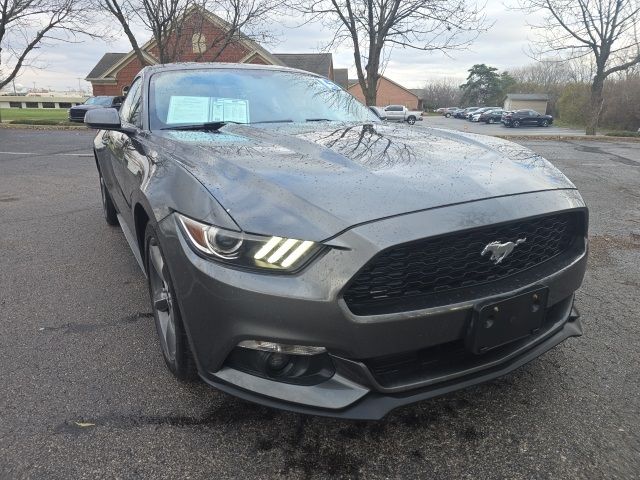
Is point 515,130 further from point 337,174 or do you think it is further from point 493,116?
point 337,174

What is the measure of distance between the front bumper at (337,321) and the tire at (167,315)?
7.1 inches

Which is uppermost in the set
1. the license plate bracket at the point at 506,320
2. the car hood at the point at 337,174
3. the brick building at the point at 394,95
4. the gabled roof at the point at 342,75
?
the gabled roof at the point at 342,75

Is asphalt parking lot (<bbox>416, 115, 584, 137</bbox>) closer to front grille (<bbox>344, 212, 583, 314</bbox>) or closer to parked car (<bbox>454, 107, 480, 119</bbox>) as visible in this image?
parked car (<bbox>454, 107, 480, 119</bbox>)

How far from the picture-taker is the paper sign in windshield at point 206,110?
3012mm

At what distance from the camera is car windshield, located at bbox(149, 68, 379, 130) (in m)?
3.06

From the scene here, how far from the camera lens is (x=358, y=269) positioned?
5.05 feet

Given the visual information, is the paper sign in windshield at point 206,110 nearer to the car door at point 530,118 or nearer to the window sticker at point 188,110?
the window sticker at point 188,110

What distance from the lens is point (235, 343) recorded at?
1646mm

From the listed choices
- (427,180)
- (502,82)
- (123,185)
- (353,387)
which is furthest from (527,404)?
(502,82)

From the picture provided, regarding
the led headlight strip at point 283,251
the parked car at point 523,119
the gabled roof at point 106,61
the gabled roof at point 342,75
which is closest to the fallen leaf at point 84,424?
the led headlight strip at point 283,251

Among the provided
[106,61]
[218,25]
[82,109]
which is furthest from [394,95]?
[82,109]

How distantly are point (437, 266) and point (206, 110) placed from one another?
2.05 meters

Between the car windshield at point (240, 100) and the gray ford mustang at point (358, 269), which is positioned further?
the car windshield at point (240, 100)

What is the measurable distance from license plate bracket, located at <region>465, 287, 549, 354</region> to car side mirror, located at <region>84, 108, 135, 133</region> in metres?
2.43
